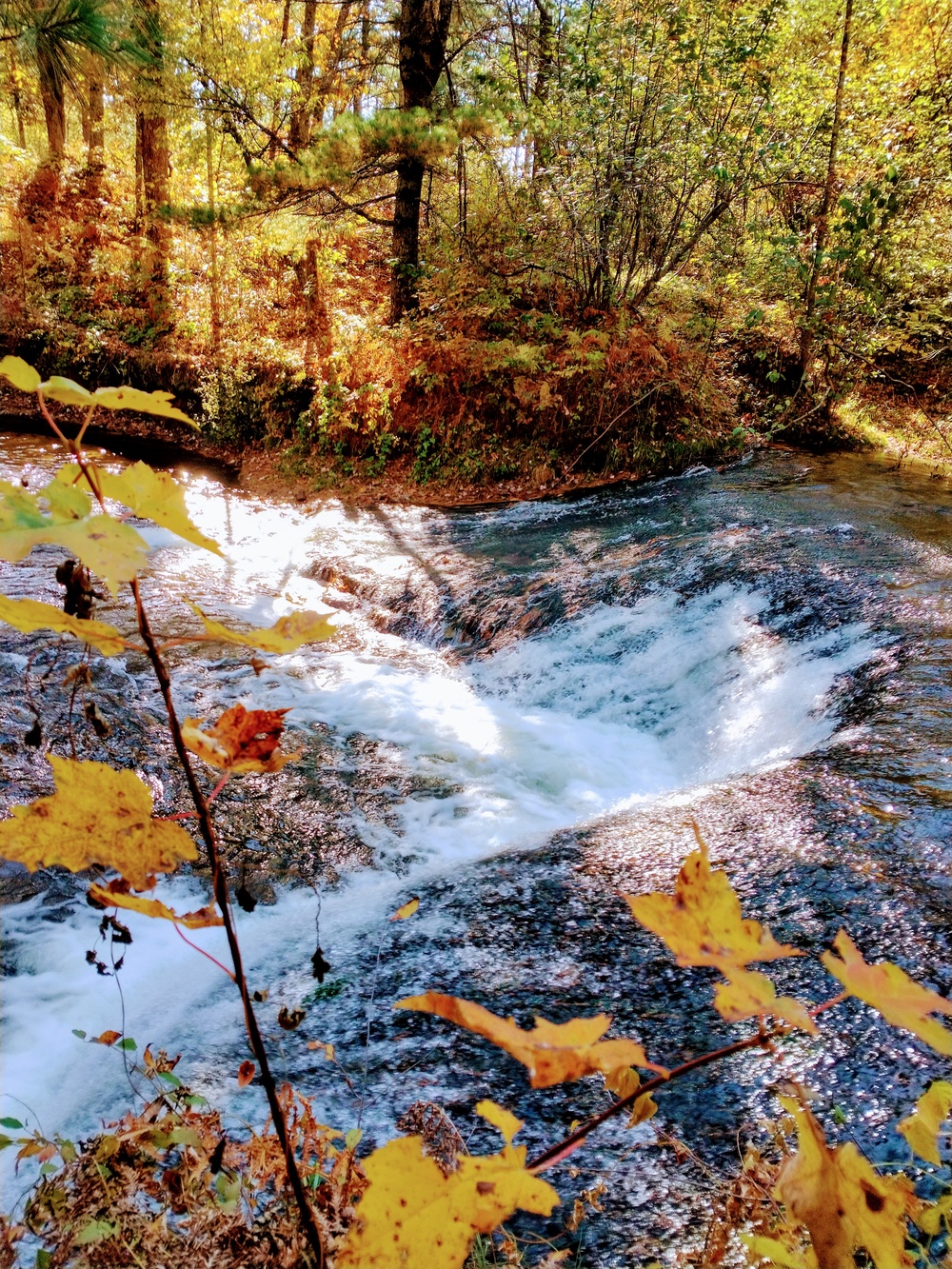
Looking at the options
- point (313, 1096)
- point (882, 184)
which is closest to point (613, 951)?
point (313, 1096)

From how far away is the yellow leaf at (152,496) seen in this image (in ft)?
2.31

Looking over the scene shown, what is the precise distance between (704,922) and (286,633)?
1.81 feet

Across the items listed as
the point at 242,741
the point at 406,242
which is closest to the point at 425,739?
the point at 242,741

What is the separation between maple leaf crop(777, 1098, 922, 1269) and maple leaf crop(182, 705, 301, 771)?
2.32 feet

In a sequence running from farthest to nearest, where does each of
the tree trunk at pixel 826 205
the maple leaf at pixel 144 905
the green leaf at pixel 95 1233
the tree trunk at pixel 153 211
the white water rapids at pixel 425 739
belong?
1. the tree trunk at pixel 153 211
2. the tree trunk at pixel 826 205
3. the white water rapids at pixel 425 739
4. the green leaf at pixel 95 1233
5. the maple leaf at pixel 144 905

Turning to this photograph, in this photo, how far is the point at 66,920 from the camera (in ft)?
8.88

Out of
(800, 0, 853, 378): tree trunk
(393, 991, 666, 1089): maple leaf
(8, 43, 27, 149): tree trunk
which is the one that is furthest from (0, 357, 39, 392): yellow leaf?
(8, 43, 27, 149): tree trunk

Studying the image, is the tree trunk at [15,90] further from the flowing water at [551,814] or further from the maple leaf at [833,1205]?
the maple leaf at [833,1205]

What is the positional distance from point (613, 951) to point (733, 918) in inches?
71.5

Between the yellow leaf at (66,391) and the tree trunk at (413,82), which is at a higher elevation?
the tree trunk at (413,82)

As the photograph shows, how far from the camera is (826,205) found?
9078 mm

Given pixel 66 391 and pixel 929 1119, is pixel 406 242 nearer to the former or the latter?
pixel 66 391

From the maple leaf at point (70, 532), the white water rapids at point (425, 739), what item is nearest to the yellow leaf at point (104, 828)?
the maple leaf at point (70, 532)

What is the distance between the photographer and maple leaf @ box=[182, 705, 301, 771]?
89 cm
